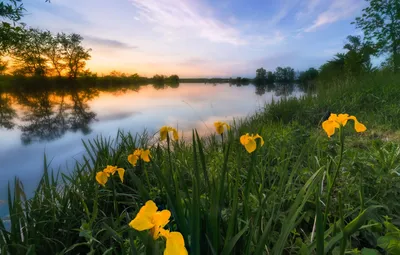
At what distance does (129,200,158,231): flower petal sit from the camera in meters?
0.38

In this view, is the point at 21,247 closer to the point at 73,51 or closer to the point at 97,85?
the point at 73,51

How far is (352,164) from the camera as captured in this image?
4.48 feet

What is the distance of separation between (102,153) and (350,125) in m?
3.07

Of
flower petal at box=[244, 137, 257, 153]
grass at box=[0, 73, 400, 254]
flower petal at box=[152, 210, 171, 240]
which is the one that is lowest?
grass at box=[0, 73, 400, 254]

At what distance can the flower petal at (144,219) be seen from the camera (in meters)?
0.38

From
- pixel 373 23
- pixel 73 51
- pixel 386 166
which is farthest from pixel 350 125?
pixel 73 51

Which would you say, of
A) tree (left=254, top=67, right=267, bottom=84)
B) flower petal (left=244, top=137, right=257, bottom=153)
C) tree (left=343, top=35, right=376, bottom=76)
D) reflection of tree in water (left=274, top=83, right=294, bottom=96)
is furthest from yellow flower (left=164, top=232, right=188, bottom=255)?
tree (left=254, top=67, right=267, bottom=84)

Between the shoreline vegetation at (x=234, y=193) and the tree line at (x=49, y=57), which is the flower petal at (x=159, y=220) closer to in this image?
the shoreline vegetation at (x=234, y=193)

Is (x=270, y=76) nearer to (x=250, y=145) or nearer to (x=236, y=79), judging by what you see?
(x=236, y=79)

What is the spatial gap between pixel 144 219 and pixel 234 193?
438mm

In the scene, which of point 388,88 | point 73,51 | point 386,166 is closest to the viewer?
point 386,166

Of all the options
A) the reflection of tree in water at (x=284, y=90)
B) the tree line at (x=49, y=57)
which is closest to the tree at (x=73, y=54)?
the tree line at (x=49, y=57)

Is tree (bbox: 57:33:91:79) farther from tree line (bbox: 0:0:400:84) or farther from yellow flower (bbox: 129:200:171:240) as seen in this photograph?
yellow flower (bbox: 129:200:171:240)

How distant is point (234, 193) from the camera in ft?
2.53
